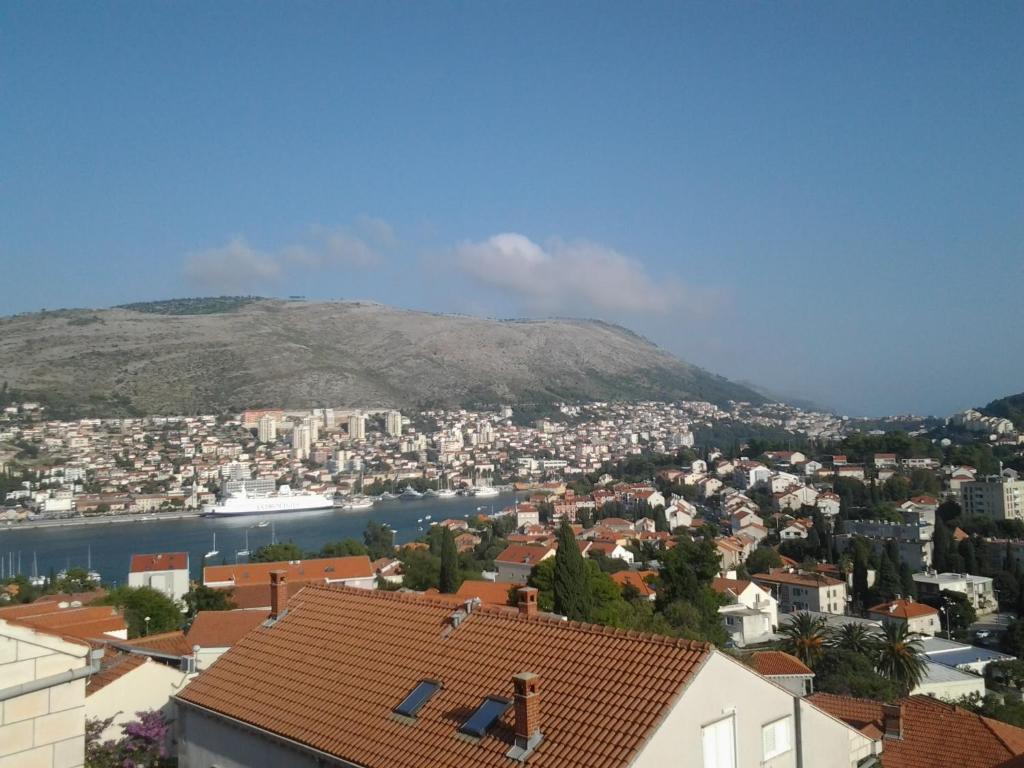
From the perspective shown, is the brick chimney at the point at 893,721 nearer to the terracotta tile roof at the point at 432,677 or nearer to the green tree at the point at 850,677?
the terracotta tile roof at the point at 432,677

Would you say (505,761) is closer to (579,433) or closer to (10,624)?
(10,624)

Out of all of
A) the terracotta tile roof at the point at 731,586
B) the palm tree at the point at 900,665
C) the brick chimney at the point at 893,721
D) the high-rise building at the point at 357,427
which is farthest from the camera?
the high-rise building at the point at 357,427

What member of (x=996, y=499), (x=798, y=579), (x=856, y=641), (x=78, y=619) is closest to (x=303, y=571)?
(x=78, y=619)

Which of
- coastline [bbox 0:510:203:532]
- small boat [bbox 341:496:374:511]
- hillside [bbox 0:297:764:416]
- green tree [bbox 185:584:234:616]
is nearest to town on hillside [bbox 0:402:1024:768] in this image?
green tree [bbox 185:584:234:616]

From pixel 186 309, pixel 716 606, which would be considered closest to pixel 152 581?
pixel 716 606

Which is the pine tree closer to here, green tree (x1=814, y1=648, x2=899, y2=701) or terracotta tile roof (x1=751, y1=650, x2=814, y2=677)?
green tree (x1=814, y1=648, x2=899, y2=701)

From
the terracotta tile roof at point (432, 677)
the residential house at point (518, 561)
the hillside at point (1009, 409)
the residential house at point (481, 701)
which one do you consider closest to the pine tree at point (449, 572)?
the residential house at point (518, 561)

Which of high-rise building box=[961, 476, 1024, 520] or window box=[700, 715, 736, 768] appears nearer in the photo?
window box=[700, 715, 736, 768]
